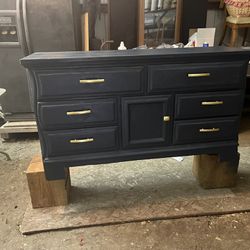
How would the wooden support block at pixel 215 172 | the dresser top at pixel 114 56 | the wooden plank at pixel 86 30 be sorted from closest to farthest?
the dresser top at pixel 114 56 → the wooden support block at pixel 215 172 → the wooden plank at pixel 86 30

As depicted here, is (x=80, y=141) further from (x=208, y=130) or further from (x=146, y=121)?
(x=208, y=130)

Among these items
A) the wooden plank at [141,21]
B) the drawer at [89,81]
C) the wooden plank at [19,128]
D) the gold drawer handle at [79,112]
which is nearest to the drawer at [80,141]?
the gold drawer handle at [79,112]

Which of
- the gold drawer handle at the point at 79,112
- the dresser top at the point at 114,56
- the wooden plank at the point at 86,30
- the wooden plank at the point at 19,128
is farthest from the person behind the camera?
the wooden plank at the point at 19,128

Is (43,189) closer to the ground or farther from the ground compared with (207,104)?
closer to the ground

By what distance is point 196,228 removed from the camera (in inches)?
58.6

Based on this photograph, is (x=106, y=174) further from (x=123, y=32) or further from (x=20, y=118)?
(x=123, y=32)

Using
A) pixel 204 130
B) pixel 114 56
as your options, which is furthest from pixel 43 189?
pixel 204 130

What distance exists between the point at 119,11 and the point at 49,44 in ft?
2.74

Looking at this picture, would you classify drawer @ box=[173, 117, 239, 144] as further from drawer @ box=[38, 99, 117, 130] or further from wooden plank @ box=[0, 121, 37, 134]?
wooden plank @ box=[0, 121, 37, 134]

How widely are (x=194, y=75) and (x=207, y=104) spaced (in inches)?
7.6

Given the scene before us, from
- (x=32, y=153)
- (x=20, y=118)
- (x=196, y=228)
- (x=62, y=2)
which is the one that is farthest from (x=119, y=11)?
(x=196, y=228)

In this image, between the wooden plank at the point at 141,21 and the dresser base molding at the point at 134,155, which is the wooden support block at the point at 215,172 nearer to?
the dresser base molding at the point at 134,155

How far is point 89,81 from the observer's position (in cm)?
137

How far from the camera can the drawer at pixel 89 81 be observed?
1343 millimetres
